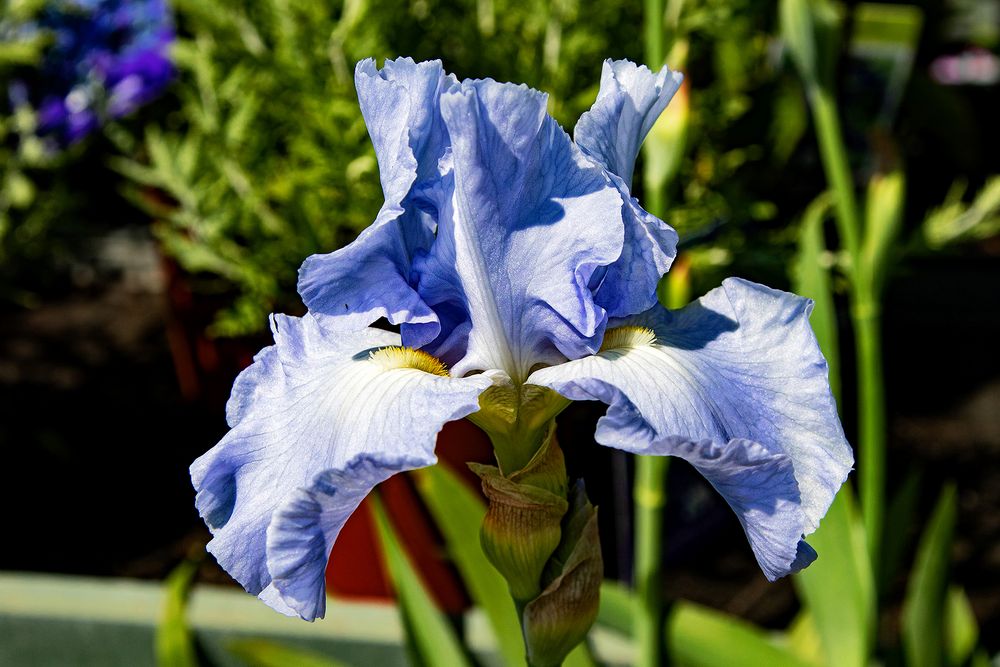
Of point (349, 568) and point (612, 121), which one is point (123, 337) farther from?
point (612, 121)

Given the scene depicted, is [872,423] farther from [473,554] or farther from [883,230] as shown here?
[473,554]

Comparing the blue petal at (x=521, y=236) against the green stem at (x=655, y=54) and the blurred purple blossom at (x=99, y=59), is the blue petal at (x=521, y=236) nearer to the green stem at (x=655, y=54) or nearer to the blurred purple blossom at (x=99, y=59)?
the green stem at (x=655, y=54)

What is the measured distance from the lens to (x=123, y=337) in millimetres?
1933

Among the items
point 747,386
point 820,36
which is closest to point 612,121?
point 747,386

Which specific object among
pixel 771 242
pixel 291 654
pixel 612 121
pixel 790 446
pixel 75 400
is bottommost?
pixel 75 400

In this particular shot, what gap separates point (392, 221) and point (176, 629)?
1.92ft

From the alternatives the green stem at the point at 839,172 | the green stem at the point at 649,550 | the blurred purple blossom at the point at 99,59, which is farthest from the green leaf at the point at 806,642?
the blurred purple blossom at the point at 99,59

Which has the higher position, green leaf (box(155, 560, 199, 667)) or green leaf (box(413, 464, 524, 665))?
green leaf (box(413, 464, 524, 665))

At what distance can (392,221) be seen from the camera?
1.47 feet

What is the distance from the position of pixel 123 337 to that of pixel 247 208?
102 centimetres

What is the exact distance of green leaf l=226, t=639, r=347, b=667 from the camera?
0.85 m

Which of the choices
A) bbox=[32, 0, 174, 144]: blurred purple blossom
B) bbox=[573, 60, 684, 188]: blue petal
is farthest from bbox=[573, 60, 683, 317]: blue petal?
bbox=[32, 0, 174, 144]: blurred purple blossom

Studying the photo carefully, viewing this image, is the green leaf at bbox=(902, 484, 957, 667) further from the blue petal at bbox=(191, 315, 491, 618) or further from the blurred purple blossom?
the blurred purple blossom

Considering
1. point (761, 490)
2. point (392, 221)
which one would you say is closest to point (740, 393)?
point (761, 490)
